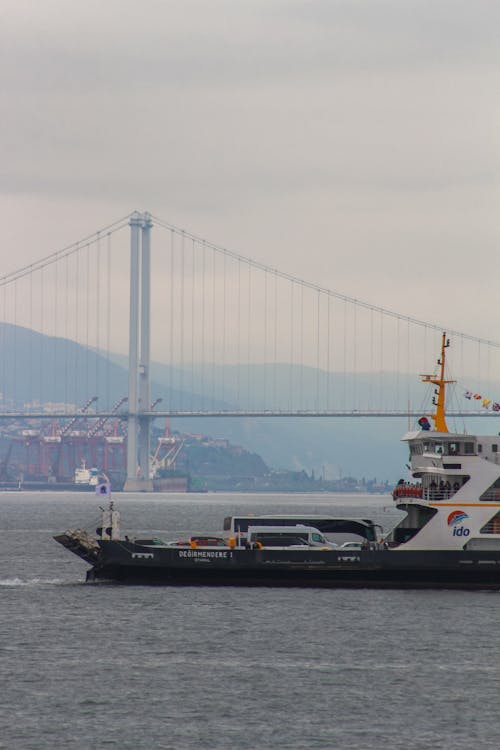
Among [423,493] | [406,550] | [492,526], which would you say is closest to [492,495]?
[492,526]

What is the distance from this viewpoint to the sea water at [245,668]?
3672 cm

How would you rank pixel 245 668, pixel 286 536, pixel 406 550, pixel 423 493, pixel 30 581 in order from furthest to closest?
pixel 30 581, pixel 286 536, pixel 423 493, pixel 406 550, pixel 245 668

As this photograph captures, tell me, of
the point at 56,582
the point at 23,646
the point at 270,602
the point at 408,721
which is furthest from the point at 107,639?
the point at 56,582

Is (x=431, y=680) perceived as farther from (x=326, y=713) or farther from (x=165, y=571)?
(x=165, y=571)

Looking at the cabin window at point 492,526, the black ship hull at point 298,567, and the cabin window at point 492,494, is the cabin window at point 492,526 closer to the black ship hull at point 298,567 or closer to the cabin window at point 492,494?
the cabin window at point 492,494

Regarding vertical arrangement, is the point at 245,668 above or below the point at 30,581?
below

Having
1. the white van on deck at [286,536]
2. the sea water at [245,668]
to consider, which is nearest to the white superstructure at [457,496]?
the sea water at [245,668]

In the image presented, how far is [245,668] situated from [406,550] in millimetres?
16833

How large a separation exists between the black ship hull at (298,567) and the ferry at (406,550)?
4cm

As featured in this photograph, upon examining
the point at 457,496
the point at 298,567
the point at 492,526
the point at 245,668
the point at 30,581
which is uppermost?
the point at 457,496

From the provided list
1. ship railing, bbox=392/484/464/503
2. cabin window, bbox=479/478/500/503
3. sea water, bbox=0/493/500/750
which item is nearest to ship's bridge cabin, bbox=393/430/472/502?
ship railing, bbox=392/484/464/503

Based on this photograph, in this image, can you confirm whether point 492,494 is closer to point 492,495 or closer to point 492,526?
point 492,495

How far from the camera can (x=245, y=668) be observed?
1759 inches

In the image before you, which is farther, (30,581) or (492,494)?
(30,581)
